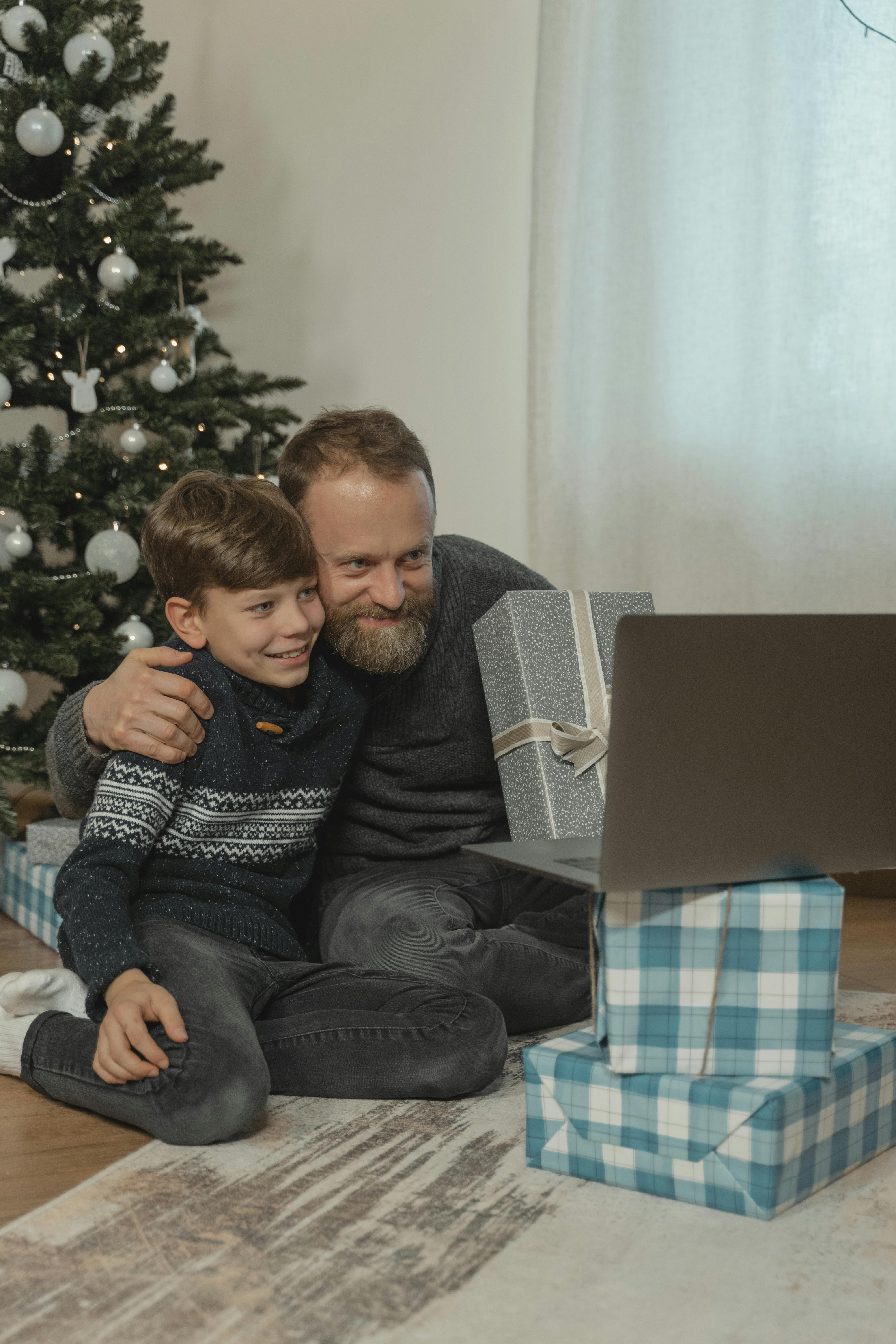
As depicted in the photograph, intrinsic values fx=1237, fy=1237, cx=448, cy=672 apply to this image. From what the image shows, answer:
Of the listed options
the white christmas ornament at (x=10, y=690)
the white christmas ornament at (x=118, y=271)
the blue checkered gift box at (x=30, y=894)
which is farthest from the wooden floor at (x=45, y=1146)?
the white christmas ornament at (x=118, y=271)

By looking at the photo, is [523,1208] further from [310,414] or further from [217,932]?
[310,414]

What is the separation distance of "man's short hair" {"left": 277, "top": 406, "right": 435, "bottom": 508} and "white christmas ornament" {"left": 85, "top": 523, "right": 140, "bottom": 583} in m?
0.62

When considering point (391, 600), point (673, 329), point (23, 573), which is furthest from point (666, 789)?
point (673, 329)

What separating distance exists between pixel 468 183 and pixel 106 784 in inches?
71.7

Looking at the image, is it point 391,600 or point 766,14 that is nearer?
point 391,600

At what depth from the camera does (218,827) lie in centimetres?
128

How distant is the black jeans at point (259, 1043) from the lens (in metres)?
1.07

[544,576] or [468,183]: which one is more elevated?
[468,183]

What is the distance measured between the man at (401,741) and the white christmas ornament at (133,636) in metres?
0.60

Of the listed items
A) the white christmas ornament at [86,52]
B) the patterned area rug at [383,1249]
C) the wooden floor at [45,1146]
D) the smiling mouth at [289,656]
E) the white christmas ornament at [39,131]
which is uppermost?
the white christmas ornament at [86,52]

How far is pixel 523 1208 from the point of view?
94 cm

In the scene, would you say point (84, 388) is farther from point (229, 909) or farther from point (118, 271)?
point (229, 909)

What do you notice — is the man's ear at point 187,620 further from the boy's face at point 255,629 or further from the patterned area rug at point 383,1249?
the patterned area rug at point 383,1249

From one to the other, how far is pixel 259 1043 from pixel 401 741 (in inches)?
19.2
